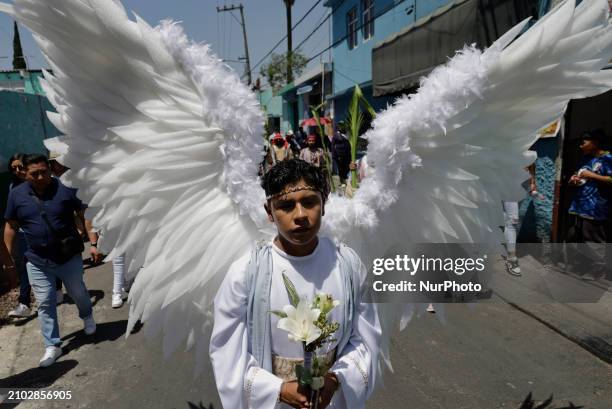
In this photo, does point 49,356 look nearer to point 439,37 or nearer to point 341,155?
point 341,155

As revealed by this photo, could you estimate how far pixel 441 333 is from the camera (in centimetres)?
372

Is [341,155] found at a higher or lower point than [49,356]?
higher

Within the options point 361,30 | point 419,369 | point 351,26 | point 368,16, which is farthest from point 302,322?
point 351,26

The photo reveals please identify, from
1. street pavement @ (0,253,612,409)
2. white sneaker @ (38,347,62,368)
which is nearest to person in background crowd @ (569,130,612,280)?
street pavement @ (0,253,612,409)

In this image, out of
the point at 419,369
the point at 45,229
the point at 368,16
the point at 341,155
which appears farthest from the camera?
the point at 368,16

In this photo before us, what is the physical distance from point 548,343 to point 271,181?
10.5 feet

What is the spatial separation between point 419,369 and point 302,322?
226 cm

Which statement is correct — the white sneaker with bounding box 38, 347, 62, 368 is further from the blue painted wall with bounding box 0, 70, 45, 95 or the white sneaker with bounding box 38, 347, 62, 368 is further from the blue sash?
the blue painted wall with bounding box 0, 70, 45, 95

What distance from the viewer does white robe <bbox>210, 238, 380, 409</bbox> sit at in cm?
146

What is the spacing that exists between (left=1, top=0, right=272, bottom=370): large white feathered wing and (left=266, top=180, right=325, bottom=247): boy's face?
329 mm

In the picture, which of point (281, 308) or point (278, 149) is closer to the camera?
point (281, 308)

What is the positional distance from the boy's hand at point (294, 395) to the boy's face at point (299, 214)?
0.47 metres

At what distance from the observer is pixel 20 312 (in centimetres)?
429

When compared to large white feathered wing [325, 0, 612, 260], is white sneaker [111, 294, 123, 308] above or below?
below
